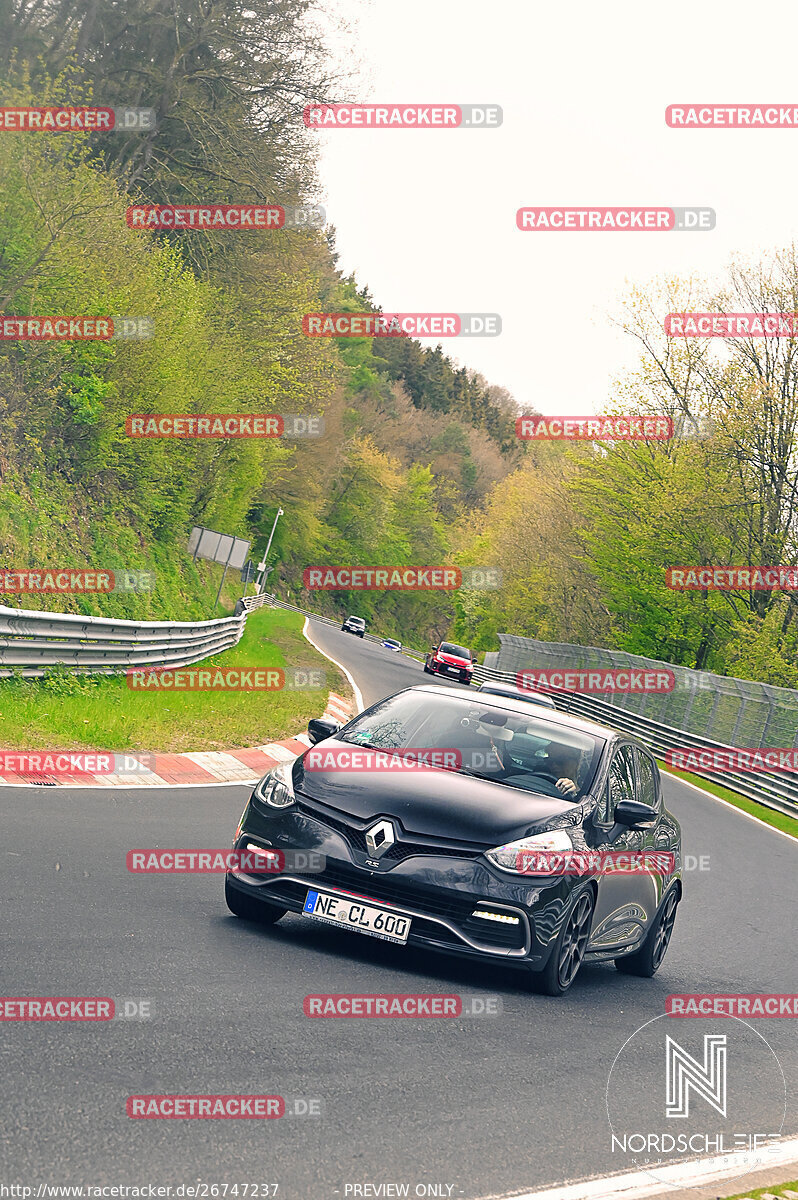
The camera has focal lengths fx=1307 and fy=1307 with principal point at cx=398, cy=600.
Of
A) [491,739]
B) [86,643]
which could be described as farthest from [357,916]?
[86,643]

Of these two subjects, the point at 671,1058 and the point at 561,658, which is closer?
the point at 671,1058

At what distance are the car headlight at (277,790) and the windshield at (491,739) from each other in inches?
26.2

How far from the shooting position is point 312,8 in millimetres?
35719

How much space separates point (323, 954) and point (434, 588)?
370 ft

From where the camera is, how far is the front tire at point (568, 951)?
682 cm

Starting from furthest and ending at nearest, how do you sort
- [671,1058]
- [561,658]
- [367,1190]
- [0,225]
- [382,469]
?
[382,469], [561,658], [0,225], [671,1058], [367,1190]

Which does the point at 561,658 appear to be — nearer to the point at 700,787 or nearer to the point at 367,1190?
the point at 700,787

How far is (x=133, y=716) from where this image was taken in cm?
1580

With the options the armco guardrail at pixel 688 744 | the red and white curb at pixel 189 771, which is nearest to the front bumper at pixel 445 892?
the red and white curb at pixel 189 771

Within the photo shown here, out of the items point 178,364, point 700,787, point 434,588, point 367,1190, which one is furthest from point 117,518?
point 434,588

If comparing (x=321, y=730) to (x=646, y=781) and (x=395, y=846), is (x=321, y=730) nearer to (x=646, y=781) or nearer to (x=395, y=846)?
(x=395, y=846)

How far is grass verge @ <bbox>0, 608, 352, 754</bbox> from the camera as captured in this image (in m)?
13.3

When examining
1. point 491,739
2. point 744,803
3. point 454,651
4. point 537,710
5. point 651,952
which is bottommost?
point 744,803

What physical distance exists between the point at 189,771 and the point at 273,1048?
897cm
